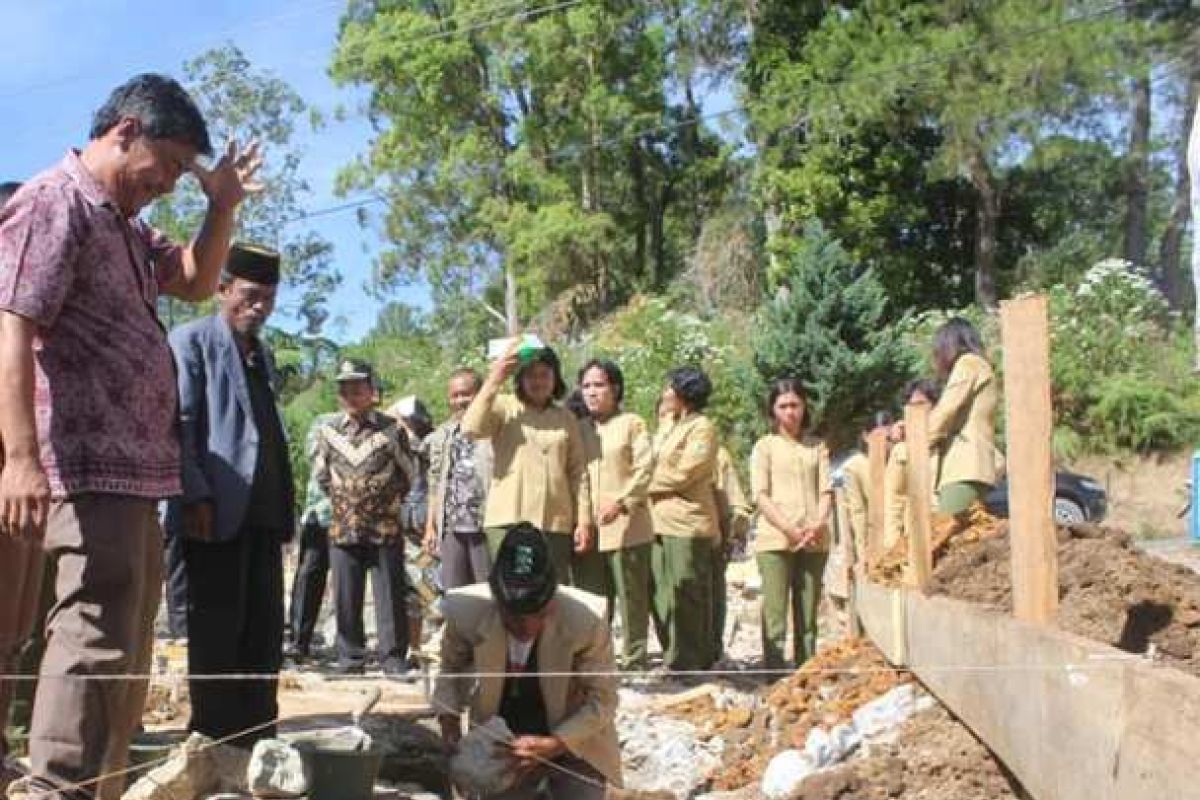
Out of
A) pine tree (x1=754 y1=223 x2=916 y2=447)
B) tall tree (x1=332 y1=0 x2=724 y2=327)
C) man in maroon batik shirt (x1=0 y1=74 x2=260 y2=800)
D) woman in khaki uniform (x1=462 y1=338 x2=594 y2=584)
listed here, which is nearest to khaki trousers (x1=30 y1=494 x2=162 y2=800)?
man in maroon batik shirt (x1=0 y1=74 x2=260 y2=800)

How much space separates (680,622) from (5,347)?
582 centimetres

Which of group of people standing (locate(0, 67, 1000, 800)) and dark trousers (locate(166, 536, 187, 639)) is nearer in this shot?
group of people standing (locate(0, 67, 1000, 800))

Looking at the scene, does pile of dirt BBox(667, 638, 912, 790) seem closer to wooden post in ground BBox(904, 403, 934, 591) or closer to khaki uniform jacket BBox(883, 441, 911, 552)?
wooden post in ground BBox(904, 403, 934, 591)

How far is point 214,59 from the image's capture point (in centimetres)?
3347

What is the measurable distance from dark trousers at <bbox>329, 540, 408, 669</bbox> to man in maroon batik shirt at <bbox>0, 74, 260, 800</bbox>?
4.21 m

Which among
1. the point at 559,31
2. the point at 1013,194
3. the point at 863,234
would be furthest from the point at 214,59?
the point at 1013,194

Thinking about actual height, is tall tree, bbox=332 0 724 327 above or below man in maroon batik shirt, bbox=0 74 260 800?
above

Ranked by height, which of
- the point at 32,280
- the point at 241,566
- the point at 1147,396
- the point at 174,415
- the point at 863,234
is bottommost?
the point at 241,566

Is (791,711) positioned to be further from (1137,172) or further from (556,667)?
(1137,172)

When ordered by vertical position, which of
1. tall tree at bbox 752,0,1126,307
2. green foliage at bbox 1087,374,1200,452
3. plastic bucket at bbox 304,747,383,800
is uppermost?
tall tree at bbox 752,0,1126,307

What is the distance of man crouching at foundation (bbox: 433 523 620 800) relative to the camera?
14.9 ft

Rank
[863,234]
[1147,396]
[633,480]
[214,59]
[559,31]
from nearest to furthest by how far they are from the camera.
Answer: [633,480]
[1147,396]
[863,234]
[214,59]
[559,31]

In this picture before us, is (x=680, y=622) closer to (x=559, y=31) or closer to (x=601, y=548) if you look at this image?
(x=601, y=548)

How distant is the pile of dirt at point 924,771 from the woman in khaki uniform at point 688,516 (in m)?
2.65
